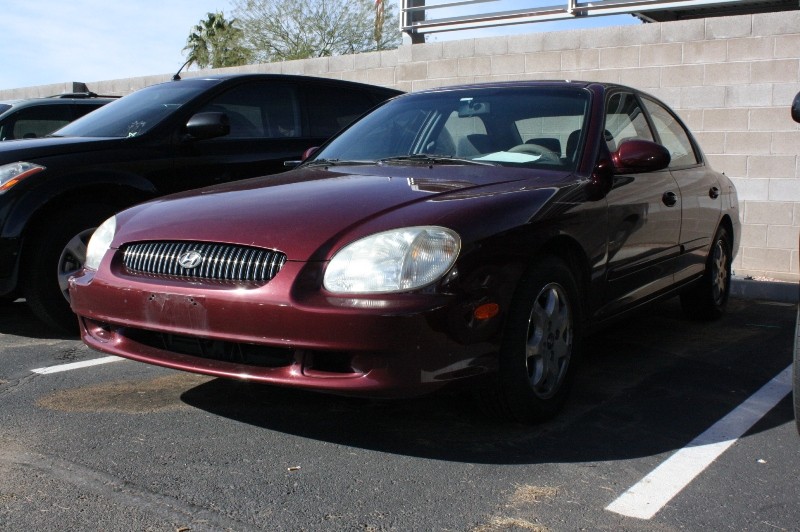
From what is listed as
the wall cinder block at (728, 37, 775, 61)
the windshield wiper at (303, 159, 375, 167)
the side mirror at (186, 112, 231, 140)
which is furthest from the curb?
the side mirror at (186, 112, 231, 140)

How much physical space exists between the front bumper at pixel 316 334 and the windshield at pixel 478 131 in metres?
1.33

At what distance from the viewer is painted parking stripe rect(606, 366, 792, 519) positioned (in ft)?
9.69

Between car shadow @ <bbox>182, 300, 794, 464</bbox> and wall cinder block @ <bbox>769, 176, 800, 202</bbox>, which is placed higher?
wall cinder block @ <bbox>769, 176, 800, 202</bbox>

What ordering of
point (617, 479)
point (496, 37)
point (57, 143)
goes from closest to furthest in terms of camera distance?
point (617, 479) < point (57, 143) < point (496, 37)

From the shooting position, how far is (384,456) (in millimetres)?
3352

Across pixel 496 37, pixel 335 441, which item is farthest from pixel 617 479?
pixel 496 37

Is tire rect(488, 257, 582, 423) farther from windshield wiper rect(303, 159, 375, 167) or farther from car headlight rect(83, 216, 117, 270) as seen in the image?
car headlight rect(83, 216, 117, 270)

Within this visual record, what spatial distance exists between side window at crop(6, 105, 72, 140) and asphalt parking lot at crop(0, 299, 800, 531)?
5027 mm

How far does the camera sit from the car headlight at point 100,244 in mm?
3895

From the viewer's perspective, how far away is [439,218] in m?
3.31

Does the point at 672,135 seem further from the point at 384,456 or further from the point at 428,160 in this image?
the point at 384,456

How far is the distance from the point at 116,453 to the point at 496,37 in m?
7.69

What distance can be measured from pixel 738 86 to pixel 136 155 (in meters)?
5.56

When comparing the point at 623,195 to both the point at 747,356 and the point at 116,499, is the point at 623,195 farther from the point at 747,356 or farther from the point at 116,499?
the point at 116,499
